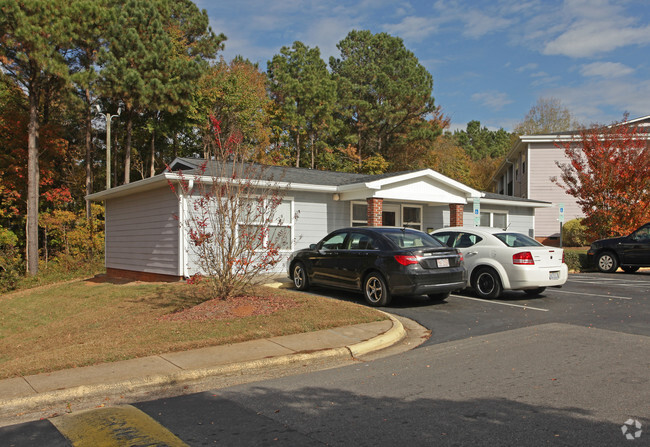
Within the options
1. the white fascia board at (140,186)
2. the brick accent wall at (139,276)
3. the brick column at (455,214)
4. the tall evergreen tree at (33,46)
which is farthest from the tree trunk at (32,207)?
the brick column at (455,214)

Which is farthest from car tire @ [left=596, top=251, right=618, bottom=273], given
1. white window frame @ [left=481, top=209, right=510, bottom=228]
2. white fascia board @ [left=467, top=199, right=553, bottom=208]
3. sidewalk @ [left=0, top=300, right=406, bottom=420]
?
sidewalk @ [left=0, top=300, right=406, bottom=420]

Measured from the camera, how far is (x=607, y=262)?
57.7 feet

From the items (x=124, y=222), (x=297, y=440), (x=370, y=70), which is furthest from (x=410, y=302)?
(x=370, y=70)

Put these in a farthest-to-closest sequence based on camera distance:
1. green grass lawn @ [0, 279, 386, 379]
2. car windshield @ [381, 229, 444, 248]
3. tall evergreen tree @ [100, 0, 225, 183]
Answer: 1. tall evergreen tree @ [100, 0, 225, 183]
2. car windshield @ [381, 229, 444, 248]
3. green grass lawn @ [0, 279, 386, 379]

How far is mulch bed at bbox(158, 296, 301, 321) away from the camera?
8688mm

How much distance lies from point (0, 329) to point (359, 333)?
28.1ft

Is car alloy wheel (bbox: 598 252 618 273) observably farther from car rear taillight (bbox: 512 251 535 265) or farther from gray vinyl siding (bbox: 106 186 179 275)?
gray vinyl siding (bbox: 106 186 179 275)

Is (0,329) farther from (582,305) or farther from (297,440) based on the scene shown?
(582,305)

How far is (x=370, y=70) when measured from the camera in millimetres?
45188

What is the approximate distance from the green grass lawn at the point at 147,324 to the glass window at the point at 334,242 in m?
1.32

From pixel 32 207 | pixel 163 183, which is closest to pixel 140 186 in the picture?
pixel 163 183

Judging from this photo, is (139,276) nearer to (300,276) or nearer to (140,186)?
(140,186)

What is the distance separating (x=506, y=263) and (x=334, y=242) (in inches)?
144

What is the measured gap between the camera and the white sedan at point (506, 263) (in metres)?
10.5
